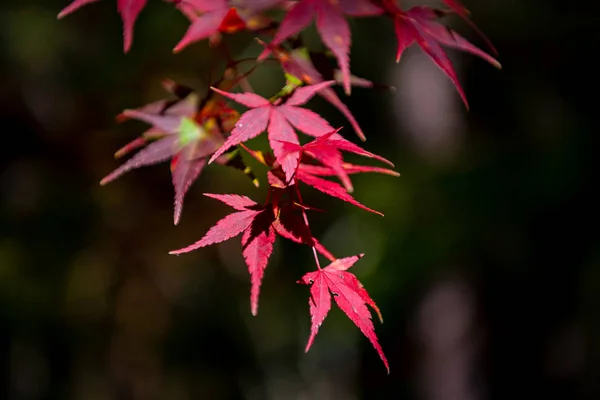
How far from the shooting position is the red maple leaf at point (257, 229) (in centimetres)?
63

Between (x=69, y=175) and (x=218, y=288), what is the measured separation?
1.06 m

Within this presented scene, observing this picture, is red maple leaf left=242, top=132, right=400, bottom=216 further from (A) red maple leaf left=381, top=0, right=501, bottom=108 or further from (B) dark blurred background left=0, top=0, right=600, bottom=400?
(B) dark blurred background left=0, top=0, right=600, bottom=400

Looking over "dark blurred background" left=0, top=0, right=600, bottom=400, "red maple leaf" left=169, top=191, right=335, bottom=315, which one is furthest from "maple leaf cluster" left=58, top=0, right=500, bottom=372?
"dark blurred background" left=0, top=0, right=600, bottom=400

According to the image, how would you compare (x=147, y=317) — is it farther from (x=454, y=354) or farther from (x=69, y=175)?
(x=454, y=354)

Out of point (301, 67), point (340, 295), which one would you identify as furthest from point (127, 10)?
point (340, 295)

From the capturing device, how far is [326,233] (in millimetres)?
3227

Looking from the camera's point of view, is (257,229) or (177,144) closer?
(257,229)

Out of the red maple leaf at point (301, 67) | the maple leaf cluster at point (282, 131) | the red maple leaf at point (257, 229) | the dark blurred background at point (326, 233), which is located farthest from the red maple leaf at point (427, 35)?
the dark blurred background at point (326, 233)

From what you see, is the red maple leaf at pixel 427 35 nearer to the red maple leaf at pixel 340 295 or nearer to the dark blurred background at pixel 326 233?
the red maple leaf at pixel 340 295

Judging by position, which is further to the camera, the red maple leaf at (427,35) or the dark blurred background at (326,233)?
the dark blurred background at (326,233)

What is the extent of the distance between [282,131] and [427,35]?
235mm

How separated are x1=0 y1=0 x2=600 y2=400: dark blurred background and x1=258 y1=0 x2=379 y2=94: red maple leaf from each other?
5.89ft

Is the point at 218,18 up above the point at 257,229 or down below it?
above

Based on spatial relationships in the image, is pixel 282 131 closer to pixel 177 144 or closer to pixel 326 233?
pixel 177 144
